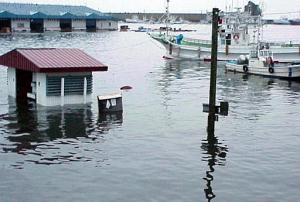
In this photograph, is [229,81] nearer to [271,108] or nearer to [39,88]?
[271,108]

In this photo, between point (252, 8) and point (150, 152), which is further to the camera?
point (252, 8)

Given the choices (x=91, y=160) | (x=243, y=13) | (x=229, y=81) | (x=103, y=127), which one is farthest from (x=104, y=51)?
(x=91, y=160)

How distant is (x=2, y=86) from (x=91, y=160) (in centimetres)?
2274

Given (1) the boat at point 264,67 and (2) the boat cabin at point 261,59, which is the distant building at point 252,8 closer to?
(2) the boat cabin at point 261,59

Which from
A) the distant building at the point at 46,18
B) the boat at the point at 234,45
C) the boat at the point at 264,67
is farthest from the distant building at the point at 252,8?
the distant building at the point at 46,18

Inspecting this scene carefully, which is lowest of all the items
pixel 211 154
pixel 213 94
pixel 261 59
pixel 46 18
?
pixel 211 154

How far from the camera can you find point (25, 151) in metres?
21.0

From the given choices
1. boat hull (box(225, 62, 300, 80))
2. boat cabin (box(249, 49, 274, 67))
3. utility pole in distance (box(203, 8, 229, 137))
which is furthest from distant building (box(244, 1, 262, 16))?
utility pole in distance (box(203, 8, 229, 137))

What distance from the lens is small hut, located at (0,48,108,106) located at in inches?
1149

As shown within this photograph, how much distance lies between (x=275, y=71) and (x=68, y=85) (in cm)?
2859

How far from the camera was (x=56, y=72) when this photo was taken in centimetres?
2902

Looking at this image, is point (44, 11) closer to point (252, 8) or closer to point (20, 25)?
point (20, 25)

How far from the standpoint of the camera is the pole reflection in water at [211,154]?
56.6ft

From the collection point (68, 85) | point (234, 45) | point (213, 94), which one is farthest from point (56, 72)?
point (234, 45)
